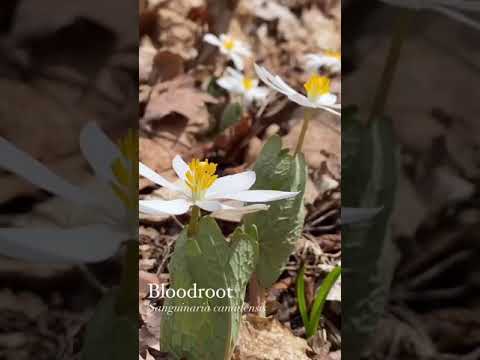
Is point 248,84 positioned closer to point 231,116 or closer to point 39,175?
point 231,116

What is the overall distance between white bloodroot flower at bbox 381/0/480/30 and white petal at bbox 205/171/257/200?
10.7 inches

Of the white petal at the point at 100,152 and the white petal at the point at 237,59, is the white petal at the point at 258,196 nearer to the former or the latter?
the white petal at the point at 100,152

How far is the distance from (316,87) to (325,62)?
106 millimetres

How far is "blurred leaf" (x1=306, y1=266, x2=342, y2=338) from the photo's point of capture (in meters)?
0.88

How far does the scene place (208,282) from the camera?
79 centimetres

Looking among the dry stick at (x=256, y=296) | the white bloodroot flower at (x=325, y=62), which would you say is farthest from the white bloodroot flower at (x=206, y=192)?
the white bloodroot flower at (x=325, y=62)

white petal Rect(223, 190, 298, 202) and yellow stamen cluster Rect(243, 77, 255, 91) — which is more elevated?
yellow stamen cluster Rect(243, 77, 255, 91)

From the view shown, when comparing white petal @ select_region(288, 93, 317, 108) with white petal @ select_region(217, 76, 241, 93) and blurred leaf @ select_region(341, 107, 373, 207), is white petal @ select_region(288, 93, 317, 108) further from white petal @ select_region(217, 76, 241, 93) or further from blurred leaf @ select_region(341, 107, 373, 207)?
white petal @ select_region(217, 76, 241, 93)

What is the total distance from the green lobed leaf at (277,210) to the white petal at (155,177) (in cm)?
9

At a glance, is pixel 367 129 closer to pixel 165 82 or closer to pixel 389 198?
pixel 389 198

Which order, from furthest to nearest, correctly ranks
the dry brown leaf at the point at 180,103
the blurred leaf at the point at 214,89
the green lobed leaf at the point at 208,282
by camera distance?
the blurred leaf at the point at 214,89 → the dry brown leaf at the point at 180,103 → the green lobed leaf at the point at 208,282

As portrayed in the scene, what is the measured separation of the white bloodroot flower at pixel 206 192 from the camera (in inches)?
31.4

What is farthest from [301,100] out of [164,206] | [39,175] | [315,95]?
[39,175]

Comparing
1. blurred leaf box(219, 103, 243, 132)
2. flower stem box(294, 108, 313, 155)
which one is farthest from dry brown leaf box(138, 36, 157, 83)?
flower stem box(294, 108, 313, 155)
